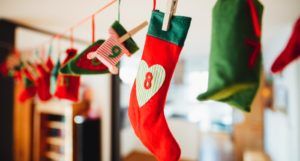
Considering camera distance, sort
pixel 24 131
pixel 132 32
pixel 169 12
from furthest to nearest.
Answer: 1. pixel 24 131
2. pixel 132 32
3. pixel 169 12

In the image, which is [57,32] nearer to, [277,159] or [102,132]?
[102,132]

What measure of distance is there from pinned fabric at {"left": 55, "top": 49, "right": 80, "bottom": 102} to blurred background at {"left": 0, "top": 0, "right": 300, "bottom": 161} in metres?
0.22

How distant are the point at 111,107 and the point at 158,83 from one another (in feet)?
6.74

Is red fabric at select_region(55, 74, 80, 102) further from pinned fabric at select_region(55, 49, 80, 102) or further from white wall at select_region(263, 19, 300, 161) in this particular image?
white wall at select_region(263, 19, 300, 161)

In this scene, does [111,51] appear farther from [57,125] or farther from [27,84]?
[57,125]

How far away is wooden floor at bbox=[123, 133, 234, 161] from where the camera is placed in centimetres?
356

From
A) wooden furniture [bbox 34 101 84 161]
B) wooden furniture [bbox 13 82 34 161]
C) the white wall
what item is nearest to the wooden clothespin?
the white wall

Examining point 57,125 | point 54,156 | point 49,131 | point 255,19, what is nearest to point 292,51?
point 255,19

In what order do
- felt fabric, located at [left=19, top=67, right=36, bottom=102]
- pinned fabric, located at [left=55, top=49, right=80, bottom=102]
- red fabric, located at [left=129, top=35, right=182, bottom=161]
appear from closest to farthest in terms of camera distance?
red fabric, located at [left=129, top=35, right=182, bottom=161] → pinned fabric, located at [left=55, top=49, right=80, bottom=102] → felt fabric, located at [left=19, top=67, right=36, bottom=102]

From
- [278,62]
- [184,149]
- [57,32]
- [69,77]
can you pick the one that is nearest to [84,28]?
[57,32]

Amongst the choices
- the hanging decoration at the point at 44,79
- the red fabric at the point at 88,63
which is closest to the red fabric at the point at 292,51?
the red fabric at the point at 88,63

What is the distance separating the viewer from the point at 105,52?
0.60m

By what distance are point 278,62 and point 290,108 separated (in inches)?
62.9

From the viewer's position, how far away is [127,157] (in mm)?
3584
